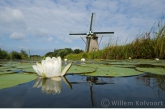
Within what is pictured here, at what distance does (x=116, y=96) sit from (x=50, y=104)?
0.49 meters

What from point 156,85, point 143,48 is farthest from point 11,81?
point 143,48

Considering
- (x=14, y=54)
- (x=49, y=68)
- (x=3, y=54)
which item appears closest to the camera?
(x=49, y=68)

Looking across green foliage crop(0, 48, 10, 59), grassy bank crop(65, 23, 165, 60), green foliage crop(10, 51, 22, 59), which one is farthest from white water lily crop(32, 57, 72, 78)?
green foliage crop(10, 51, 22, 59)

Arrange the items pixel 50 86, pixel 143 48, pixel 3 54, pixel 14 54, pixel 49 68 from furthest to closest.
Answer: pixel 14 54
pixel 3 54
pixel 143 48
pixel 49 68
pixel 50 86

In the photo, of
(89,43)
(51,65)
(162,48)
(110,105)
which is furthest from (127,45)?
(89,43)

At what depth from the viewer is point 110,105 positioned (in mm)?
830

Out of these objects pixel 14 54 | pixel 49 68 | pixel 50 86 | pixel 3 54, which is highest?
pixel 14 54

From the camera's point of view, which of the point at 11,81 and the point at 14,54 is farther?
the point at 14,54

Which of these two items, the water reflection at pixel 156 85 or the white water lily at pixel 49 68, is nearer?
the water reflection at pixel 156 85

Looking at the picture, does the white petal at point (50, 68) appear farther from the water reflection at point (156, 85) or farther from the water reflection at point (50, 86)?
the water reflection at point (156, 85)

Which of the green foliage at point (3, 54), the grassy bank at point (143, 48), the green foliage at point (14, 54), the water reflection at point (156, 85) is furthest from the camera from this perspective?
the green foliage at point (14, 54)

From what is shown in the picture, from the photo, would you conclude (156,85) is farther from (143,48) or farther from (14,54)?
(14,54)

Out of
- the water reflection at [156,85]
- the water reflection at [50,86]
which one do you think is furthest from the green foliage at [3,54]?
the water reflection at [156,85]

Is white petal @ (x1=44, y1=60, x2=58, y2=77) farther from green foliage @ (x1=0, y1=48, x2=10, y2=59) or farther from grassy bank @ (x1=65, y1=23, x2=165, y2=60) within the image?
green foliage @ (x1=0, y1=48, x2=10, y2=59)
